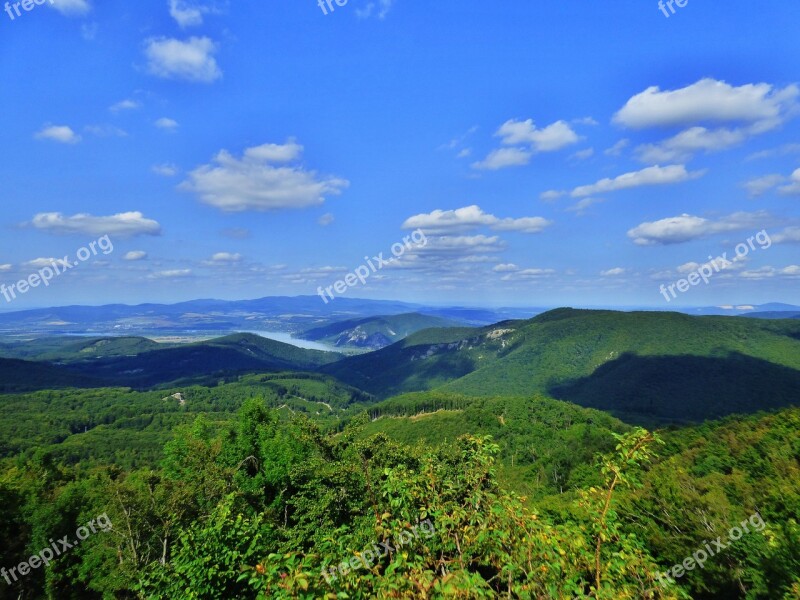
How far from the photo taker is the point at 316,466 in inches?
1048

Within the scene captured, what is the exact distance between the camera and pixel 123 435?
534 ft

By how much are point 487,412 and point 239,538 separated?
155929mm

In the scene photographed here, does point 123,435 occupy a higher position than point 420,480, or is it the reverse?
point 420,480

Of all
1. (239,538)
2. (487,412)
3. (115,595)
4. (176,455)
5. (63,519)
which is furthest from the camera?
(487,412)

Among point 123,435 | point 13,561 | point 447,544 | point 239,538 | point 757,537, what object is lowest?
point 123,435

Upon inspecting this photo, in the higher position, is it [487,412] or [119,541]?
[119,541]

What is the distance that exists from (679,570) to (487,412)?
148 m

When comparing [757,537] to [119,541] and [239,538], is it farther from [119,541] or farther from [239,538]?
[119,541]

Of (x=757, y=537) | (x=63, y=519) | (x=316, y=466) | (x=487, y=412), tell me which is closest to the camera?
(x=757, y=537)

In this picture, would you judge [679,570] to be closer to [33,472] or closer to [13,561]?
[13,561]

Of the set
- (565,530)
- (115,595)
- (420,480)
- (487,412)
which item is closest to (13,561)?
(115,595)

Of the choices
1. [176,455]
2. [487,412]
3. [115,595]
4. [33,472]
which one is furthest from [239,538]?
[487,412]

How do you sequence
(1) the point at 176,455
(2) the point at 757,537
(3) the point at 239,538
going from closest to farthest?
(3) the point at 239,538, (2) the point at 757,537, (1) the point at 176,455

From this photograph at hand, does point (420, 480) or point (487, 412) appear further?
point (487, 412)
